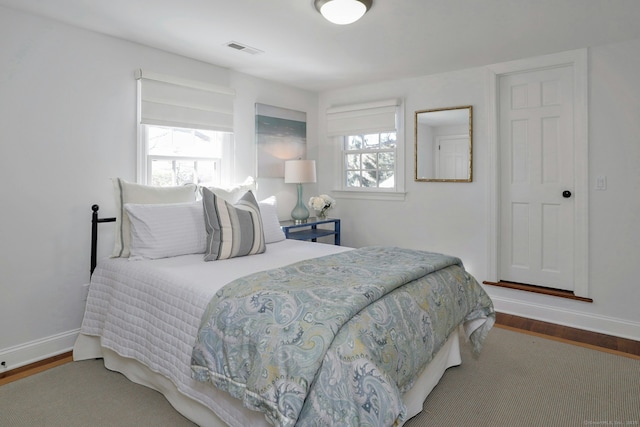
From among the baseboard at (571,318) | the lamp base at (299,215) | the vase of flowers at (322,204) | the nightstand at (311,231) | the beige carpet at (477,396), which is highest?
the vase of flowers at (322,204)

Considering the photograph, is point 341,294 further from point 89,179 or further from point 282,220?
point 282,220

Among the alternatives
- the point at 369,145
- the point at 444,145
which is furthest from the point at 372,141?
the point at 444,145

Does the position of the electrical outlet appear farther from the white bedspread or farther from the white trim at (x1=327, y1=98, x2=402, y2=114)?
the white trim at (x1=327, y1=98, x2=402, y2=114)

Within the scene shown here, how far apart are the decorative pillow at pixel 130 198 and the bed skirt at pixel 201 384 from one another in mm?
651

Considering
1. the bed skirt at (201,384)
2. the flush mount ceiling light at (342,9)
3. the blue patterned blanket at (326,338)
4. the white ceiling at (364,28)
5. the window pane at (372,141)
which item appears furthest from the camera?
the window pane at (372,141)

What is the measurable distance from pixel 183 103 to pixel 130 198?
3.42 feet

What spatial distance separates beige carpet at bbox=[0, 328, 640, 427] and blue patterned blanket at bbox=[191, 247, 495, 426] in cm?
44

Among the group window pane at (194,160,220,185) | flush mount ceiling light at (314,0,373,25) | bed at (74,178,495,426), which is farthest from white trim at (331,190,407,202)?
flush mount ceiling light at (314,0,373,25)

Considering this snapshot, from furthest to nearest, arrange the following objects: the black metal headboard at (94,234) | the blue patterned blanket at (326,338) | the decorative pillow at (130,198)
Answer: the black metal headboard at (94,234) < the decorative pillow at (130,198) < the blue patterned blanket at (326,338)

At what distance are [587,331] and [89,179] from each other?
13.5 ft

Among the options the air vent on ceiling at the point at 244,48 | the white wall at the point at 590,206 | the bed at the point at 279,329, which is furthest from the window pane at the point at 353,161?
the bed at the point at 279,329

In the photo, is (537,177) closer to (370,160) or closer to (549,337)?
(549,337)

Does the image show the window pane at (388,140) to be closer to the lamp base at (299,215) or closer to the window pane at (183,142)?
the lamp base at (299,215)

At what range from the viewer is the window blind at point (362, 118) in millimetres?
4262
